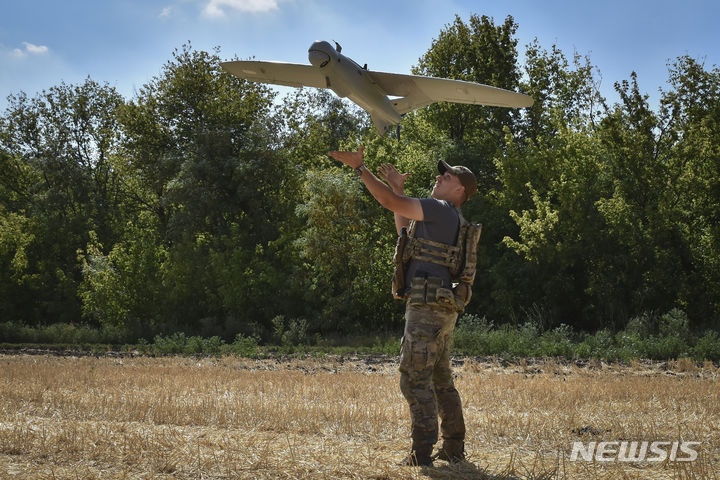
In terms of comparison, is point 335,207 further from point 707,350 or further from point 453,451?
point 453,451

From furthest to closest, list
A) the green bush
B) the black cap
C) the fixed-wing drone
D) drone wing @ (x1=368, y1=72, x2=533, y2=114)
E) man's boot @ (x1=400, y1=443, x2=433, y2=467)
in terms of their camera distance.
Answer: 1. the green bush
2. drone wing @ (x1=368, y1=72, x2=533, y2=114)
3. the fixed-wing drone
4. the black cap
5. man's boot @ (x1=400, y1=443, x2=433, y2=467)

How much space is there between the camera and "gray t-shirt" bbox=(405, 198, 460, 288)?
567 centimetres

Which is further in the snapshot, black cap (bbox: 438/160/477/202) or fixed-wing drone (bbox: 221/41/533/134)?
fixed-wing drone (bbox: 221/41/533/134)

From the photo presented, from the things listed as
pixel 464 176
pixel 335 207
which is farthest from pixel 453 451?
pixel 335 207

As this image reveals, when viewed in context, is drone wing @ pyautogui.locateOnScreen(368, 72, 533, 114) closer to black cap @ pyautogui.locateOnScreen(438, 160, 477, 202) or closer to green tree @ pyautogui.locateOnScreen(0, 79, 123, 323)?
black cap @ pyautogui.locateOnScreen(438, 160, 477, 202)

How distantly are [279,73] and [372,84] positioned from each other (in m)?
1.20

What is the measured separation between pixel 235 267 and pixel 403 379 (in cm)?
2347

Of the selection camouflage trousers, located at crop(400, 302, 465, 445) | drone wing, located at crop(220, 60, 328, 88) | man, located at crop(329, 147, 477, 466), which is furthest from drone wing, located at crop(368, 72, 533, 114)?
camouflage trousers, located at crop(400, 302, 465, 445)

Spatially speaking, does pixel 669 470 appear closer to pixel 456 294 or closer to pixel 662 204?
pixel 456 294

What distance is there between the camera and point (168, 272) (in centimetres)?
2956

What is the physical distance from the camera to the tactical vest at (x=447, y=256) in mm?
5695

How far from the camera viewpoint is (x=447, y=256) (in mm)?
5707

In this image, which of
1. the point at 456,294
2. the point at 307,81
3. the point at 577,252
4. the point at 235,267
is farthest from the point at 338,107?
the point at 456,294

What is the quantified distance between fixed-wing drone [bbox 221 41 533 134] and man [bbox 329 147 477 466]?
190cm
